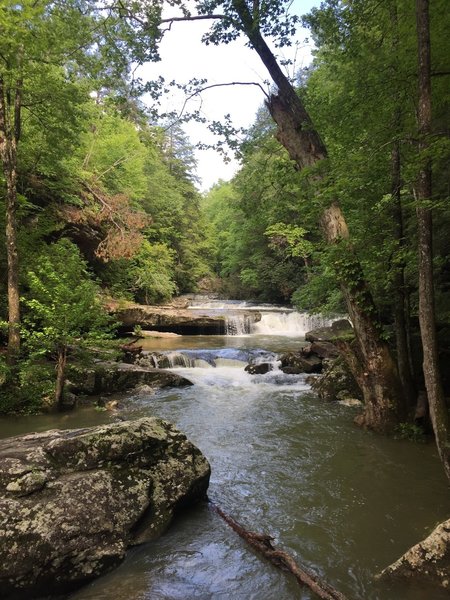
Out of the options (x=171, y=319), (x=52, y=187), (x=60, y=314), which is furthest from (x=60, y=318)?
(x=171, y=319)

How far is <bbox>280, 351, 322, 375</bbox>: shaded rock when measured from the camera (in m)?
12.0

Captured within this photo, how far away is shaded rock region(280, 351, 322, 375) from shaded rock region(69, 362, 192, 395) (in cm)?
323

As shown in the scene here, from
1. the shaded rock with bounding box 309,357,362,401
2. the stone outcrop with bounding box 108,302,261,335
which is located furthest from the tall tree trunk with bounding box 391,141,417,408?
the stone outcrop with bounding box 108,302,261,335

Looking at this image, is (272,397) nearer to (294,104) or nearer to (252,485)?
(252,485)

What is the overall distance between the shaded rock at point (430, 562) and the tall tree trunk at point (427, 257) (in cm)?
100

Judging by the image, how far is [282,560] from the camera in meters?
3.27

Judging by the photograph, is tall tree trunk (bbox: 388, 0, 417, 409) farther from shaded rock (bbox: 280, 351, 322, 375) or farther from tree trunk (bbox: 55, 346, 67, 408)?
tree trunk (bbox: 55, 346, 67, 408)

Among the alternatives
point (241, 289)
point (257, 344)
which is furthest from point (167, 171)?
point (257, 344)

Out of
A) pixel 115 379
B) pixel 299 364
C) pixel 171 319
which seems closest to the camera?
pixel 115 379

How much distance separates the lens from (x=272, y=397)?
9.62 metres

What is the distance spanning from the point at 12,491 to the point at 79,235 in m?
13.8

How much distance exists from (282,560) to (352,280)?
14.5 feet

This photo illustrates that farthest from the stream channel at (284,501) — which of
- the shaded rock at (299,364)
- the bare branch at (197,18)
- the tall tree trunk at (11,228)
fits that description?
the bare branch at (197,18)

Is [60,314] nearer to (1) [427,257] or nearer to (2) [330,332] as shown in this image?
(1) [427,257]
